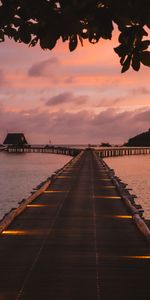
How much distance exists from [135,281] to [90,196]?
28.6 m

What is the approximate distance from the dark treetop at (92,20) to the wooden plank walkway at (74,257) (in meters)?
9.97

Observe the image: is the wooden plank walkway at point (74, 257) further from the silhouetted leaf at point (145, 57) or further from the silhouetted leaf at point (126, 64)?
the silhouetted leaf at point (145, 57)

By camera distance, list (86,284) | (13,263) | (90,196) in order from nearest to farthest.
A: 1. (86,284)
2. (13,263)
3. (90,196)

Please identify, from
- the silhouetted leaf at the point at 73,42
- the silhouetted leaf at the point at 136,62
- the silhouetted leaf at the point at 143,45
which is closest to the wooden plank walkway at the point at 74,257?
the silhouetted leaf at the point at 73,42

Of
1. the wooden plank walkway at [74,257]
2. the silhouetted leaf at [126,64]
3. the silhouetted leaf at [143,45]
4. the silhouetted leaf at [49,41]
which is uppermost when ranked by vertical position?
the silhouetted leaf at [49,41]

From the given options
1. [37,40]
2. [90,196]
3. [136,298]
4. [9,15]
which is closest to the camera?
[9,15]

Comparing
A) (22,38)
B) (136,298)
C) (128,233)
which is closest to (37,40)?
(22,38)

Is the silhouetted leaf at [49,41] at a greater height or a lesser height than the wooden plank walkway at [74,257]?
greater

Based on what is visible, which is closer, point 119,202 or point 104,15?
point 104,15

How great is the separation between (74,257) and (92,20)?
576 inches

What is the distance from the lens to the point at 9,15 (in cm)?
605

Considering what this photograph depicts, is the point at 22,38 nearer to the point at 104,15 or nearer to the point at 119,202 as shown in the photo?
the point at 104,15

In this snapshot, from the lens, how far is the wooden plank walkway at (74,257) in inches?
592

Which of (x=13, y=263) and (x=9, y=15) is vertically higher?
Answer: (x=9, y=15)
